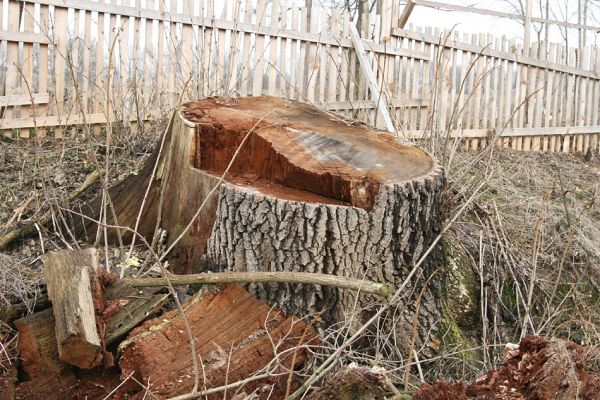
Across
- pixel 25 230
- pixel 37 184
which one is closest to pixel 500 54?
pixel 37 184

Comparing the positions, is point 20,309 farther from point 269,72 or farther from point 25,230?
point 269,72

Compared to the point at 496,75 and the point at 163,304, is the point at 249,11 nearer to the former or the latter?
the point at 496,75

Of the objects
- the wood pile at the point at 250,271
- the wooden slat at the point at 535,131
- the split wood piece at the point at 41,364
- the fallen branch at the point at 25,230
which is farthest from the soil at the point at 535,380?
the wooden slat at the point at 535,131

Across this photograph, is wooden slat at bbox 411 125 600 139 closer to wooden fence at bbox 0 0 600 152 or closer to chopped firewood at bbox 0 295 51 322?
wooden fence at bbox 0 0 600 152

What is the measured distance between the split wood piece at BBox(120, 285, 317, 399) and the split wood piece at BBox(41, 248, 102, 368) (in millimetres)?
154

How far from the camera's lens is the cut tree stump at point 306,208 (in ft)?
8.67

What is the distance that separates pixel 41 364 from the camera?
2418 millimetres

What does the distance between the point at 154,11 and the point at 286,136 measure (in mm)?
3991

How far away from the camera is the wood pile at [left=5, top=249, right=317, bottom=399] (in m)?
2.32

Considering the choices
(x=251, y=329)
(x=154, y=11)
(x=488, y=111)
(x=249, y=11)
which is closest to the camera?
(x=251, y=329)

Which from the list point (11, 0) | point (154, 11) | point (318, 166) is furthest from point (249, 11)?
point (318, 166)

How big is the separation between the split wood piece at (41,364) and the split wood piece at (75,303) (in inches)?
3.7

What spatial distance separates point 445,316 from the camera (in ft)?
10.2

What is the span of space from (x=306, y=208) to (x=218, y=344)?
62cm
